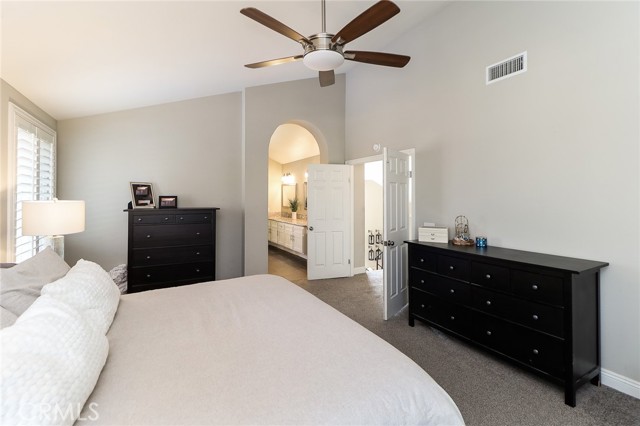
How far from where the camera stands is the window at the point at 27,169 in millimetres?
2648

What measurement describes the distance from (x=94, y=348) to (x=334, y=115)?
4811mm

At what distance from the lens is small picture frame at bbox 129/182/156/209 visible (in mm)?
3934

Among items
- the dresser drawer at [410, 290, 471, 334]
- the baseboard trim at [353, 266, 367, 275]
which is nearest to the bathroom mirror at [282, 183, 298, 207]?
the baseboard trim at [353, 266, 367, 275]

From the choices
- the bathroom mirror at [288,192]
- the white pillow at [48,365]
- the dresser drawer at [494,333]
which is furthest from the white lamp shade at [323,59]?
the bathroom mirror at [288,192]

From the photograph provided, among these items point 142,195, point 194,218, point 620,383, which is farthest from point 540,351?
point 142,195

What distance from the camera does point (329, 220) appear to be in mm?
5062

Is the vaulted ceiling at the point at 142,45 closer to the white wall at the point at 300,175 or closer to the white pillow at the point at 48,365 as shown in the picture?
the white pillow at the point at 48,365

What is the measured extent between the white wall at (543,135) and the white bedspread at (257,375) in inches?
77.1

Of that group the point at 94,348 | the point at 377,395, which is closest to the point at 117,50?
the point at 94,348

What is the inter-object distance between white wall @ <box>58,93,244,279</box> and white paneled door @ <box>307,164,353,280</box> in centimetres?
117

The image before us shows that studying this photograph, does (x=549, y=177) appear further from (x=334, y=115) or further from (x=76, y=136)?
(x=76, y=136)

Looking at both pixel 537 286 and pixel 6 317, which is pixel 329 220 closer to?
pixel 537 286

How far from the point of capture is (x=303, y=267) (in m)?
5.99

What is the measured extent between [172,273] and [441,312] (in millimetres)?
3194
